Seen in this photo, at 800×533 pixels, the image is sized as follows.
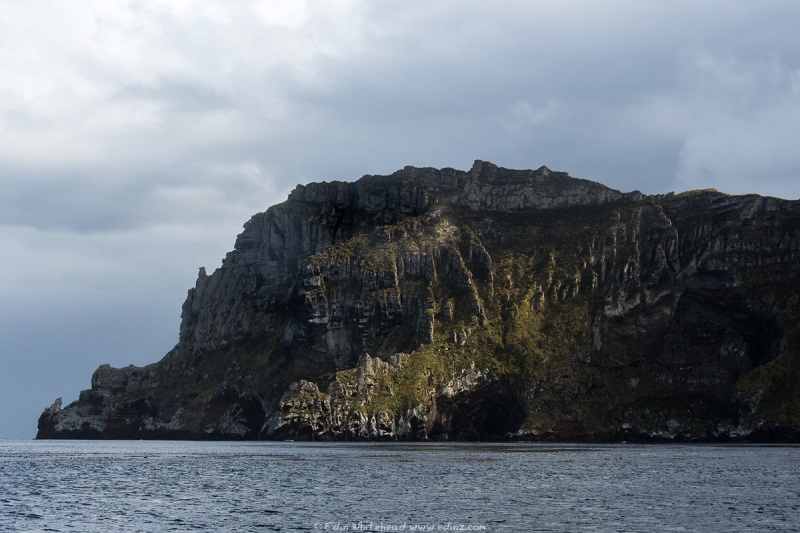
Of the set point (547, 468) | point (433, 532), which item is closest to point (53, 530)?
point (433, 532)

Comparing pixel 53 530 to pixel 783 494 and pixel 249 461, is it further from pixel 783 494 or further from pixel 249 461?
pixel 249 461

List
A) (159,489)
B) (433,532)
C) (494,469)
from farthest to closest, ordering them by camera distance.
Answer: (494,469) < (159,489) < (433,532)

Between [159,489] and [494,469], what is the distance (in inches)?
2258

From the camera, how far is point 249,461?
7598 inches

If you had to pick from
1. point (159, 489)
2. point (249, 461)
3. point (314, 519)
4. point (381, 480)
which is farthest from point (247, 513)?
point (249, 461)

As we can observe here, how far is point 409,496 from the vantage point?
114 metres

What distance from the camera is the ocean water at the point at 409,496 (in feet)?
297

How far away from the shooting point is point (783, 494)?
114 metres

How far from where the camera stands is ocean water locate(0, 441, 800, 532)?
9062 centimetres

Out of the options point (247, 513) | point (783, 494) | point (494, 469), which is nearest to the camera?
point (247, 513)

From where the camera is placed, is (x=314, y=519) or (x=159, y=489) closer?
(x=314, y=519)

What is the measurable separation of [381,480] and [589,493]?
108ft

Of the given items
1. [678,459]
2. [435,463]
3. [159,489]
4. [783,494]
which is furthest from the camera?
[678,459]

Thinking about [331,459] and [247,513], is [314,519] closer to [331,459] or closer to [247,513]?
[247,513]
